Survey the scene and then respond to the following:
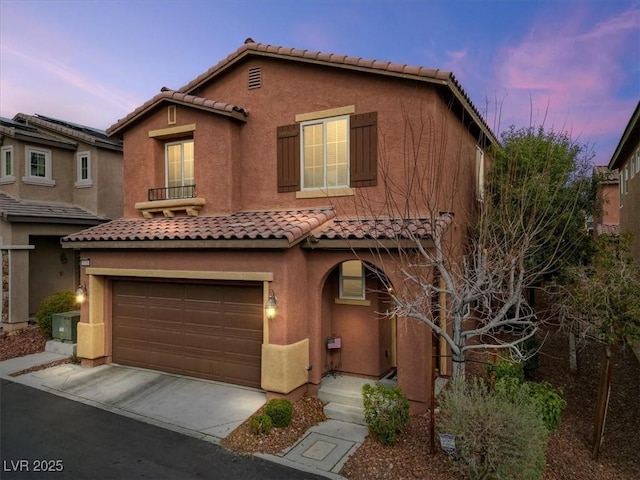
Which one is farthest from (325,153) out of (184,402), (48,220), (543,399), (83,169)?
(83,169)

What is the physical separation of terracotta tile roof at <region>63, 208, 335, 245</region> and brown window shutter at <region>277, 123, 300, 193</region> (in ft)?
2.51

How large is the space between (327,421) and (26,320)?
13.1 m

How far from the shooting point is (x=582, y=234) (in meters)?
11.5

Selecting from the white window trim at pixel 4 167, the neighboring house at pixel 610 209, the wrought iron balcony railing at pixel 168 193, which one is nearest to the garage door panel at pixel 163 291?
the wrought iron balcony railing at pixel 168 193

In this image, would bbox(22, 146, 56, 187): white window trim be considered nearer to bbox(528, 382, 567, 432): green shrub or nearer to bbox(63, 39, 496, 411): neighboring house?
bbox(63, 39, 496, 411): neighboring house

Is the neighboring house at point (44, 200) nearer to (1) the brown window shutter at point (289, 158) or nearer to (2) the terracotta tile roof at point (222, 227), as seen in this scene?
(2) the terracotta tile roof at point (222, 227)

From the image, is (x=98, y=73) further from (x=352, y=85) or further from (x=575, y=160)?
(x=575, y=160)

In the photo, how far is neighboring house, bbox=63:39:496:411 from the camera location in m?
8.66

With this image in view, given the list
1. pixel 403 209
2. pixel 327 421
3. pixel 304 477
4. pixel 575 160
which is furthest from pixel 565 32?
pixel 304 477

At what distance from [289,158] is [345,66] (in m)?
2.67

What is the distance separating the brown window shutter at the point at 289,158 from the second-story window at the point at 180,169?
2882 millimetres

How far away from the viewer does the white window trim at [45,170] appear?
1652cm

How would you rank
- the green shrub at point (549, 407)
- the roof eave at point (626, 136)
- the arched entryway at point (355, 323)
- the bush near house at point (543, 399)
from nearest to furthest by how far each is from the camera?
the bush near house at point (543, 399) < the green shrub at point (549, 407) < the arched entryway at point (355, 323) < the roof eave at point (626, 136)

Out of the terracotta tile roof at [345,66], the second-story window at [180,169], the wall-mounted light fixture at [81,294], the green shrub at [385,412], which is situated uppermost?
the terracotta tile roof at [345,66]
